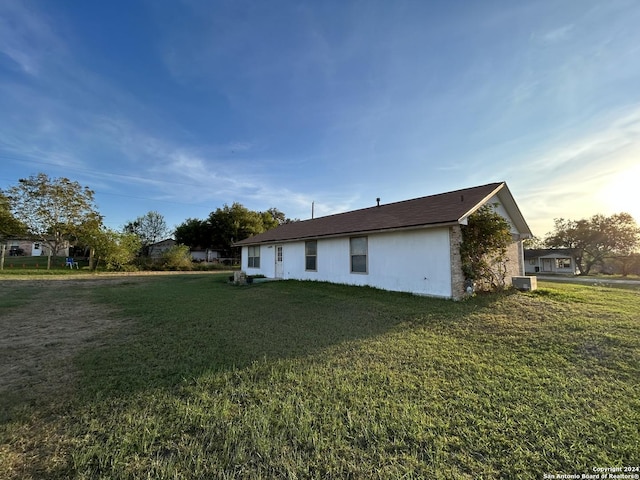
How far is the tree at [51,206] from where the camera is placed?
24266 mm

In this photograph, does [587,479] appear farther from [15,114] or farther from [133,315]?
[15,114]

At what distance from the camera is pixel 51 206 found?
81.9ft

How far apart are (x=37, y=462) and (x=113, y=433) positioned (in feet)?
1.58

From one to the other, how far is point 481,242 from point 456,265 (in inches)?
59.1

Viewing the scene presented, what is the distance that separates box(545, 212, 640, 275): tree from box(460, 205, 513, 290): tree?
3567cm

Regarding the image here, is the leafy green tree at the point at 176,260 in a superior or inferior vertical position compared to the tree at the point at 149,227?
inferior

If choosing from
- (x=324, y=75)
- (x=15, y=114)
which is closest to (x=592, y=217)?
(x=324, y=75)

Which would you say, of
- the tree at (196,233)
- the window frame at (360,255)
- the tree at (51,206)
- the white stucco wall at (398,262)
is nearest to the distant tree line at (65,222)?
the tree at (51,206)

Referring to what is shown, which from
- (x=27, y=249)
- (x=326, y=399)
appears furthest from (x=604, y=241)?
(x=27, y=249)

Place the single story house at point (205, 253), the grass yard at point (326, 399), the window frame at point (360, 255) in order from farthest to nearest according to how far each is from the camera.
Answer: the single story house at point (205, 253)
the window frame at point (360, 255)
the grass yard at point (326, 399)

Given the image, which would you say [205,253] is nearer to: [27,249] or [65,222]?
[65,222]

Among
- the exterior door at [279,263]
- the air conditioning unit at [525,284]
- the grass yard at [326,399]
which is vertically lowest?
the grass yard at [326,399]

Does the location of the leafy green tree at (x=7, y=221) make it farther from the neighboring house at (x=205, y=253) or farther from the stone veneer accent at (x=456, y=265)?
the stone veneer accent at (x=456, y=265)

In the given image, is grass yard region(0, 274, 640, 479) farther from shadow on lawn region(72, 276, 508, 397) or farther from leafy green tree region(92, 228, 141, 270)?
leafy green tree region(92, 228, 141, 270)
